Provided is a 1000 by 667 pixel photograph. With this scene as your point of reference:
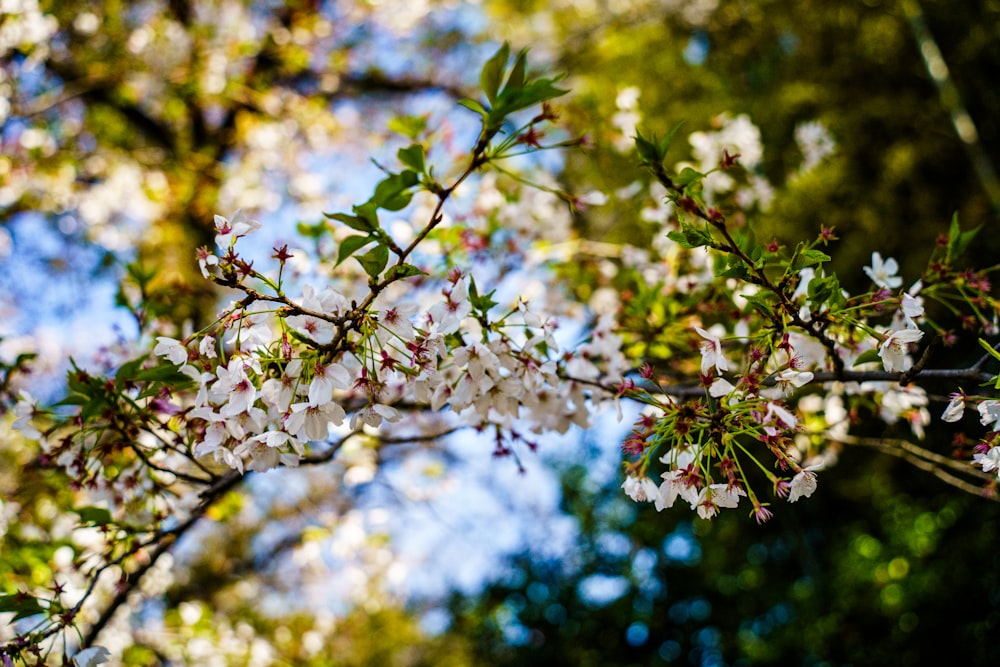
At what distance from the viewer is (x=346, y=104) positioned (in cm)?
430

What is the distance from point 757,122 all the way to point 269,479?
3.68 m

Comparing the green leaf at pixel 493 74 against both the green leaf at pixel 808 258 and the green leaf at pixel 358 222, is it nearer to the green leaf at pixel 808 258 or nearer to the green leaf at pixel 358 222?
the green leaf at pixel 358 222

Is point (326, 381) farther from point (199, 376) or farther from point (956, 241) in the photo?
point (956, 241)

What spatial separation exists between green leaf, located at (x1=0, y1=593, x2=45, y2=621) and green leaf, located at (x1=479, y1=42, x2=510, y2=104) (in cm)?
90

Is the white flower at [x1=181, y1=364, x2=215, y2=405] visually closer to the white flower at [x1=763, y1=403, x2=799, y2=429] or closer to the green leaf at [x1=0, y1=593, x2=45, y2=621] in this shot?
the green leaf at [x1=0, y1=593, x2=45, y2=621]

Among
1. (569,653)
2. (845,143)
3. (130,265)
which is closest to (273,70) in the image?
(130,265)

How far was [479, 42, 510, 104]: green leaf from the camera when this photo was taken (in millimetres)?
698

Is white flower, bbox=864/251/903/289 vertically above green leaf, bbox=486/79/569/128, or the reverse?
green leaf, bbox=486/79/569/128

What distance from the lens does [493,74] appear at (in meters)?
0.71

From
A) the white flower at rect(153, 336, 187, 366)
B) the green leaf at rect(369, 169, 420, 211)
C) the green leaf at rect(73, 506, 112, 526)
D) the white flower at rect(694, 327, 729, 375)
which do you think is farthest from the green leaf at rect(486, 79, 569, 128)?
the green leaf at rect(73, 506, 112, 526)

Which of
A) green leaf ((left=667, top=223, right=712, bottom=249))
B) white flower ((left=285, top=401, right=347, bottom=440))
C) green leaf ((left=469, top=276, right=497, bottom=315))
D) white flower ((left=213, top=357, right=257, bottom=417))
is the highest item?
white flower ((left=213, top=357, right=257, bottom=417))

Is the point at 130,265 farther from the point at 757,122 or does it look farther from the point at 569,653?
the point at 757,122

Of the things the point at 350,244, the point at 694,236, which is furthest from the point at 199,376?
the point at 694,236

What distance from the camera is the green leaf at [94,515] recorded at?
3.15 ft
